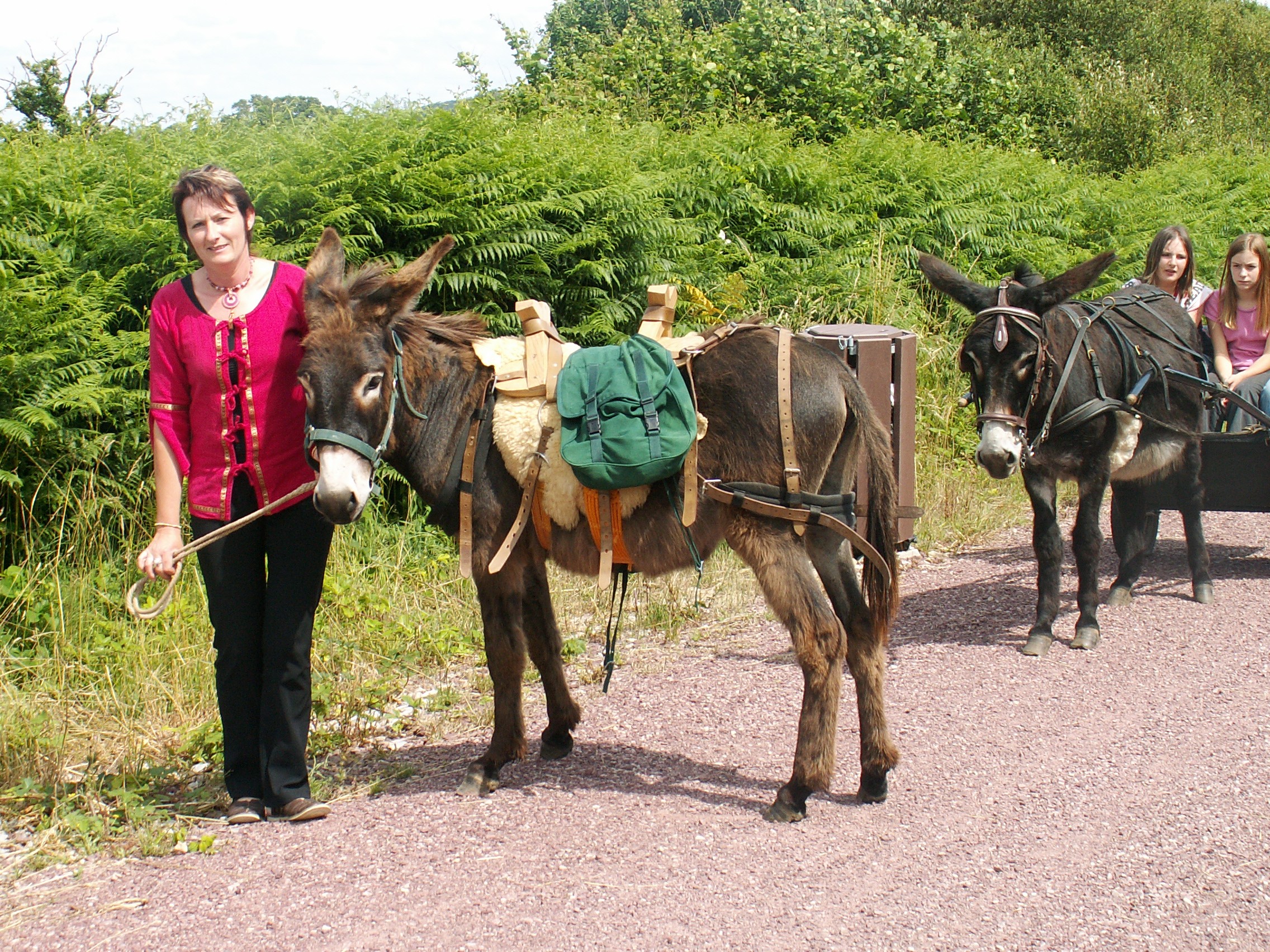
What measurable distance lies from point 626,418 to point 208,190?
5.35ft

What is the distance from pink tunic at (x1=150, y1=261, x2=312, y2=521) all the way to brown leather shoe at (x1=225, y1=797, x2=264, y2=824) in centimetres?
108

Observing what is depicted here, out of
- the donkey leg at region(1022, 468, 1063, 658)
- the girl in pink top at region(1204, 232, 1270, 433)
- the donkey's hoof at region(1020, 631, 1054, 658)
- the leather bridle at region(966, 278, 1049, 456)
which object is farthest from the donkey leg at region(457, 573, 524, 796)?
the girl in pink top at region(1204, 232, 1270, 433)

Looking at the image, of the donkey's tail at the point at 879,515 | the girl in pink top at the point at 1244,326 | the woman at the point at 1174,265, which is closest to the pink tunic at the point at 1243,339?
the girl in pink top at the point at 1244,326

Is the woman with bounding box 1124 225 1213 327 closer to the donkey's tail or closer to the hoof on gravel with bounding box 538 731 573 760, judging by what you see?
the donkey's tail

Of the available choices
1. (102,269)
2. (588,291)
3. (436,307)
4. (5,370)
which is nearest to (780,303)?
(588,291)

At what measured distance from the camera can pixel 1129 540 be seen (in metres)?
7.16

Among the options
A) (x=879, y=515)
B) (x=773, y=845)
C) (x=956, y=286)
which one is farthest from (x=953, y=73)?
(x=773, y=845)

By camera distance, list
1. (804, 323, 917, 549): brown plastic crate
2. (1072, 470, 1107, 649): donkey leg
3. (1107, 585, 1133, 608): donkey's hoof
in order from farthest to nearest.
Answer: (1107, 585, 1133, 608): donkey's hoof
(804, 323, 917, 549): brown plastic crate
(1072, 470, 1107, 649): donkey leg

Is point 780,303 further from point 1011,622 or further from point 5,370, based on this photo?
point 5,370

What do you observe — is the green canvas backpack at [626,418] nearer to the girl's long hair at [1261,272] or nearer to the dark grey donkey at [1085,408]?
the dark grey donkey at [1085,408]

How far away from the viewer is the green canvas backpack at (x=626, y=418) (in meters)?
3.78

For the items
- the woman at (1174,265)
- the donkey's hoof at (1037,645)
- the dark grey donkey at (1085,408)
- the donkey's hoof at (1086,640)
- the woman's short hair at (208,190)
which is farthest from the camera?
the woman at (1174,265)

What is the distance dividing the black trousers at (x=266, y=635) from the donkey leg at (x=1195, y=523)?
18.3 feet

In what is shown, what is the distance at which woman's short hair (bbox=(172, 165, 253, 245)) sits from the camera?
371 cm
